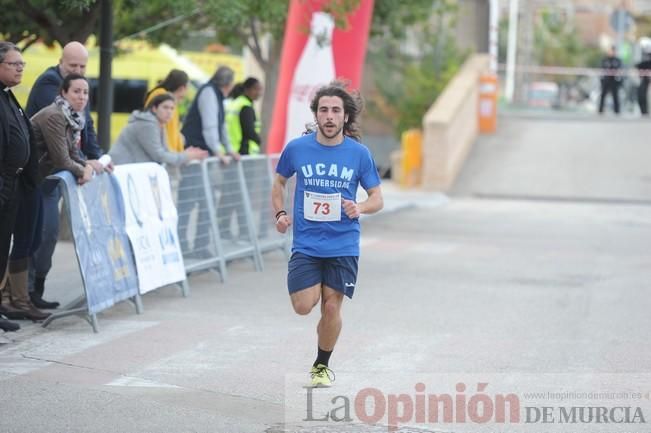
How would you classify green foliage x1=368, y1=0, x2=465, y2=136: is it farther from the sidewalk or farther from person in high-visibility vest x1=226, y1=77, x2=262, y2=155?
the sidewalk

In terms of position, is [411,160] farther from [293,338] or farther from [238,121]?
[293,338]

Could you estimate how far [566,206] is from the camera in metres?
22.7

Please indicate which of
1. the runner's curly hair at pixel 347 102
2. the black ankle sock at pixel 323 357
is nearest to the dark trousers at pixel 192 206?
the runner's curly hair at pixel 347 102

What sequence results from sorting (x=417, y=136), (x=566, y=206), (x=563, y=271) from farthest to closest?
(x=417, y=136) → (x=566, y=206) → (x=563, y=271)

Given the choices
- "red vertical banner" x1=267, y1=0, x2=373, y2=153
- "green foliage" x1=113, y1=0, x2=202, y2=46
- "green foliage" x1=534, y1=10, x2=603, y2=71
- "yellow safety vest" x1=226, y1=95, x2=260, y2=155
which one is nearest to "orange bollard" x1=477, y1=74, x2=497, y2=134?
"green foliage" x1=113, y1=0, x2=202, y2=46

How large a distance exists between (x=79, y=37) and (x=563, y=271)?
19.4 feet

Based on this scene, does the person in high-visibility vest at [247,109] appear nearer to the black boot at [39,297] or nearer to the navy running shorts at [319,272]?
the black boot at [39,297]

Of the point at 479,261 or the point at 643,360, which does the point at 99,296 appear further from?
the point at 479,261

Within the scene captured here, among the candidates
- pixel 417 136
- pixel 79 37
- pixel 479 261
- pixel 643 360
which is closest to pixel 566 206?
pixel 417 136

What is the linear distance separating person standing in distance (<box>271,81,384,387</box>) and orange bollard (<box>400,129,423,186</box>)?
18.2 m

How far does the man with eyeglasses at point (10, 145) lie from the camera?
899 cm

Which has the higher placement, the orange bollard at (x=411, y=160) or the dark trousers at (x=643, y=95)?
the dark trousers at (x=643, y=95)

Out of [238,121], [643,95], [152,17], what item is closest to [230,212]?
[238,121]

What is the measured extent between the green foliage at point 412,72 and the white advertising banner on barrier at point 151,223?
57.3ft
